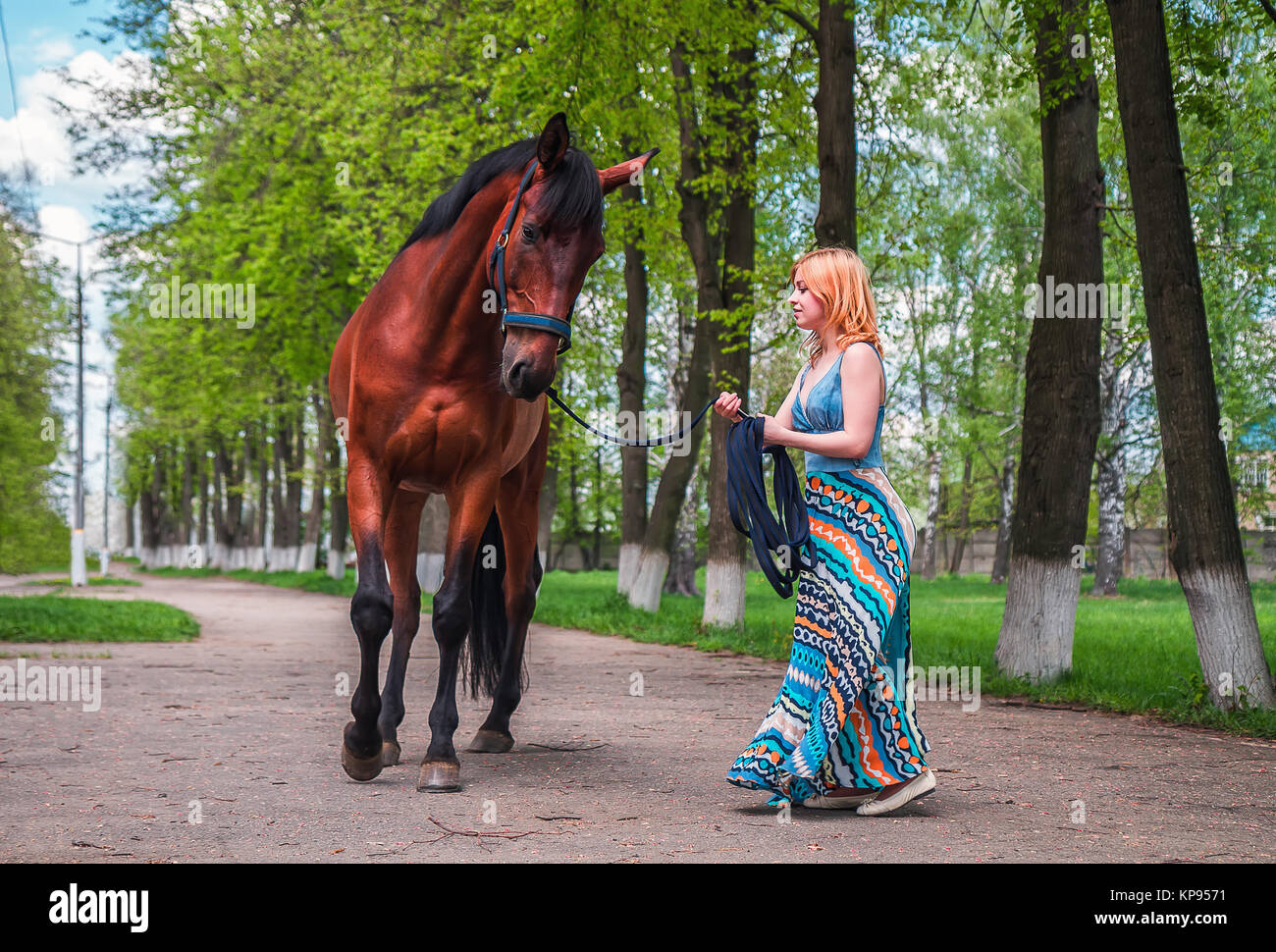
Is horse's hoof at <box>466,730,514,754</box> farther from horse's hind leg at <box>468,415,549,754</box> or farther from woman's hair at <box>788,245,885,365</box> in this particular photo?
woman's hair at <box>788,245,885,365</box>

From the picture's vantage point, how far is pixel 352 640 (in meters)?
14.7

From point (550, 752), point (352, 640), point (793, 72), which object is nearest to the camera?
point (550, 752)

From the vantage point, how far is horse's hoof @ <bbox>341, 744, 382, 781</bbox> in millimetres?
5414

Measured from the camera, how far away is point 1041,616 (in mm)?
9992

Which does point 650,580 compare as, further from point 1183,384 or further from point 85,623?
point 1183,384

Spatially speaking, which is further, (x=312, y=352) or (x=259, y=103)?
(x=312, y=352)

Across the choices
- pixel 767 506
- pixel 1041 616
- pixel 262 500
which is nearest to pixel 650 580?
pixel 1041 616

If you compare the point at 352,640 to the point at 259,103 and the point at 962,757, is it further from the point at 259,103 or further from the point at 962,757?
the point at 259,103

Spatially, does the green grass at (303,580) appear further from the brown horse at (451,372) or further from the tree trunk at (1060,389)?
the brown horse at (451,372)

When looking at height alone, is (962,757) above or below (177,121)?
below

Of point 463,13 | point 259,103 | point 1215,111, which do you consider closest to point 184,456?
point 259,103

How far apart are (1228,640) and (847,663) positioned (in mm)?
4659

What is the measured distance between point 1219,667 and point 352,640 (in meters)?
9.99

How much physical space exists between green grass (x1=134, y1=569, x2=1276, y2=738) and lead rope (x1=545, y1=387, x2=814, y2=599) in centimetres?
436
